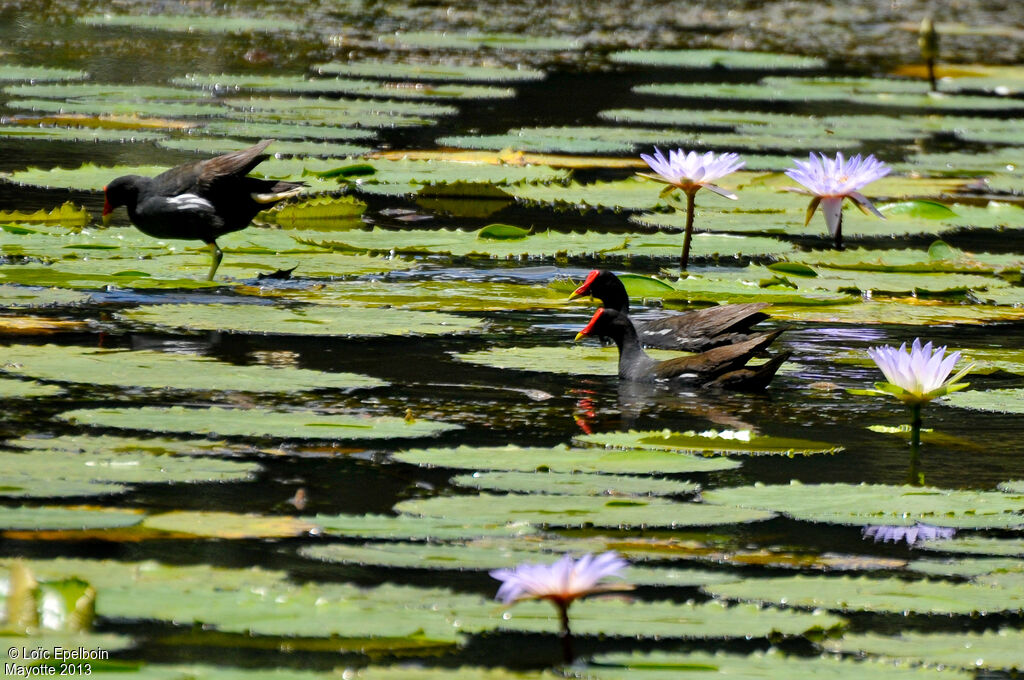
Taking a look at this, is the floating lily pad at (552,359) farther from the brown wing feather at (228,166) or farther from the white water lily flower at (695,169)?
the brown wing feather at (228,166)

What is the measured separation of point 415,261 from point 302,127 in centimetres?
348

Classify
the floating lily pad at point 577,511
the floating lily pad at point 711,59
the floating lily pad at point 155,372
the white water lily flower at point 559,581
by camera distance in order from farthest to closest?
1. the floating lily pad at point 711,59
2. the floating lily pad at point 155,372
3. the floating lily pad at point 577,511
4. the white water lily flower at point 559,581

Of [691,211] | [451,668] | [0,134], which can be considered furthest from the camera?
[0,134]

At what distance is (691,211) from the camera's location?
6.36 metres

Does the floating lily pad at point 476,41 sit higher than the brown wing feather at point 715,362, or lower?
higher

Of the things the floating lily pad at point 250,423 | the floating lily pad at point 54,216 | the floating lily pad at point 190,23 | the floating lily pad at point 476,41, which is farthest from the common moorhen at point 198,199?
the floating lily pad at point 190,23

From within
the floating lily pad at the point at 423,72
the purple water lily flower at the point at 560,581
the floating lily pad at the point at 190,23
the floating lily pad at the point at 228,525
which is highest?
the floating lily pad at the point at 190,23

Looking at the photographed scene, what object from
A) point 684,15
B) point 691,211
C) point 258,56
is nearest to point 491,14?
point 684,15

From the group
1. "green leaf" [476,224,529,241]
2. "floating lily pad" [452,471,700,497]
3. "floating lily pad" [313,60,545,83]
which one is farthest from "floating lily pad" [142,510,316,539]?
"floating lily pad" [313,60,545,83]

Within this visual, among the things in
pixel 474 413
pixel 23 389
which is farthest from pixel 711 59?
pixel 23 389

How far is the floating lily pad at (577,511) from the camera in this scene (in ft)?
10.9

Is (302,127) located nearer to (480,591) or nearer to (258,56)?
(258,56)

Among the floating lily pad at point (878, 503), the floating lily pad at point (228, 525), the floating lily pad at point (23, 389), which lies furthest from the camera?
the floating lily pad at point (23, 389)

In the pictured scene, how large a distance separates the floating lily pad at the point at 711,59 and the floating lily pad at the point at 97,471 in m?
10.5
